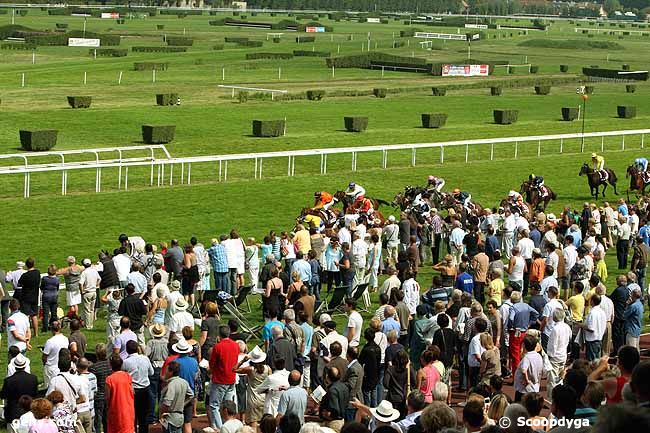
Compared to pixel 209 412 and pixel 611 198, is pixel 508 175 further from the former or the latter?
pixel 209 412

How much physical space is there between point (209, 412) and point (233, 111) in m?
30.7

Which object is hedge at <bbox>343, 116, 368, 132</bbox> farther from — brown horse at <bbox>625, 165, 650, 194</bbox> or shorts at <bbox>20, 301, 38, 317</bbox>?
shorts at <bbox>20, 301, 38, 317</bbox>

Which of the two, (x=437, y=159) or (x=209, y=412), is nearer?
(x=209, y=412)

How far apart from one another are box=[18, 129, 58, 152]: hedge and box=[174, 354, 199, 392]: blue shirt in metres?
21.0

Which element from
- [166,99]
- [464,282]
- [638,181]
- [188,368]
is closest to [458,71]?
[166,99]

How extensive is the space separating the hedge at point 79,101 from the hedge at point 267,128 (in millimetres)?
8126

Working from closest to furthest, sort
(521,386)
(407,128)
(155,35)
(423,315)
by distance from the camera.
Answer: (521,386) < (423,315) < (407,128) < (155,35)

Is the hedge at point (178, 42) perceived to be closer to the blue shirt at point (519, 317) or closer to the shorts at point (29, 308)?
the shorts at point (29, 308)

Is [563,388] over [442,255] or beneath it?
over

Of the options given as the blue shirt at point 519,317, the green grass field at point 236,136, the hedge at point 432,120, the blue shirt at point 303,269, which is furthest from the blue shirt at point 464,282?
the hedge at point 432,120

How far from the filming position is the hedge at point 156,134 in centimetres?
3191

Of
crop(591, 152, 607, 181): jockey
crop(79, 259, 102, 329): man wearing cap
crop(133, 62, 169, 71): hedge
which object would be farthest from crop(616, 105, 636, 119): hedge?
crop(79, 259, 102, 329): man wearing cap

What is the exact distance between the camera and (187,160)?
79.3ft

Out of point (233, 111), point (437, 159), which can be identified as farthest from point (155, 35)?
point (437, 159)
